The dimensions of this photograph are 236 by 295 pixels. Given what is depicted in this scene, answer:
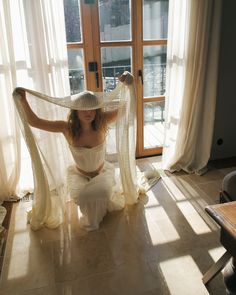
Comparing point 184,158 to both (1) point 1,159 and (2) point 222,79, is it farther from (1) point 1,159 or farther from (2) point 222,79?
(1) point 1,159

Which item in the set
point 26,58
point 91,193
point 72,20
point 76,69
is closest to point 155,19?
point 72,20

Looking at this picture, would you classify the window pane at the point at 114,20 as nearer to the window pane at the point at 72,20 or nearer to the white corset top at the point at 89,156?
the window pane at the point at 72,20

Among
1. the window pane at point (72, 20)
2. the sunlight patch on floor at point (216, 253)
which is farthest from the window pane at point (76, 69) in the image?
the sunlight patch on floor at point (216, 253)

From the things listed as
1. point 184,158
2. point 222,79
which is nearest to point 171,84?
point 222,79

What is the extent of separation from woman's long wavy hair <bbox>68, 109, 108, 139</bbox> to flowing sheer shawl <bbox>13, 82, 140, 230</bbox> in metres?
0.07

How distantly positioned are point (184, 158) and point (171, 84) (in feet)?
2.63

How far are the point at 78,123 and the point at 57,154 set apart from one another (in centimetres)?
33

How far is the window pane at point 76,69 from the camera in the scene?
2555mm

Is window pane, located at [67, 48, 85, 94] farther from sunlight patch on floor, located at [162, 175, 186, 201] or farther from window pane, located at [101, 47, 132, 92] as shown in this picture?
sunlight patch on floor, located at [162, 175, 186, 201]

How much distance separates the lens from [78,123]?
1.99 meters

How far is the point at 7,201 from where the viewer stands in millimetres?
2420

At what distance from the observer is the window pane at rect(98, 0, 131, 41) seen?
8.31ft

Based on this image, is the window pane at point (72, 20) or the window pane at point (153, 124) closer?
the window pane at point (72, 20)

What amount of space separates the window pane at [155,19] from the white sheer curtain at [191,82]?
246 millimetres
